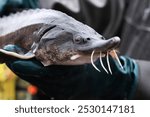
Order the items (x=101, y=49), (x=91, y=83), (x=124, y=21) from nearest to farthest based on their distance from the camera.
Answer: (x=101, y=49), (x=91, y=83), (x=124, y=21)

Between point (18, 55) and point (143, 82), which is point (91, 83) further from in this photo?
point (18, 55)

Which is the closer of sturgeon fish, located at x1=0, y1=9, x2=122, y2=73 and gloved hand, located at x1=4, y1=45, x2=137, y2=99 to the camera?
sturgeon fish, located at x1=0, y1=9, x2=122, y2=73

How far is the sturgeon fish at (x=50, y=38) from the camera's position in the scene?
1.35 feet

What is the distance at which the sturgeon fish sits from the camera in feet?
1.35

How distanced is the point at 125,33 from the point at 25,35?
54cm

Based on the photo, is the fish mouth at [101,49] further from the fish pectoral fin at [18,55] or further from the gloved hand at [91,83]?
the gloved hand at [91,83]

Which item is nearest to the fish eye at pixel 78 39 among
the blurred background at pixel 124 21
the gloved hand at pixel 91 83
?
the gloved hand at pixel 91 83

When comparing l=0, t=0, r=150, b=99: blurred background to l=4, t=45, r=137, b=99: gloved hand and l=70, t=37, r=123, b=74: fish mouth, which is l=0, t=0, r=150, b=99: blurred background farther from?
l=70, t=37, r=123, b=74: fish mouth

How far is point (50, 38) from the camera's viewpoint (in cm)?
42

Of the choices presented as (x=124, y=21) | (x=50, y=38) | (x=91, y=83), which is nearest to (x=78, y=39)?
(x=50, y=38)

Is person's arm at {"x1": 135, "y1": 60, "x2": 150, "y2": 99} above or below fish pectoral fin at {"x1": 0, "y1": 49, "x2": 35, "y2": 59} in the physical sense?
below

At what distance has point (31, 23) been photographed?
1.39 feet

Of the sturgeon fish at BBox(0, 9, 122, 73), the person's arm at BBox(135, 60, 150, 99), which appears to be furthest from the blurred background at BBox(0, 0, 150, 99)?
the sturgeon fish at BBox(0, 9, 122, 73)

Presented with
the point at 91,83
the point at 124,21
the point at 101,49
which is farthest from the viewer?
the point at 124,21
